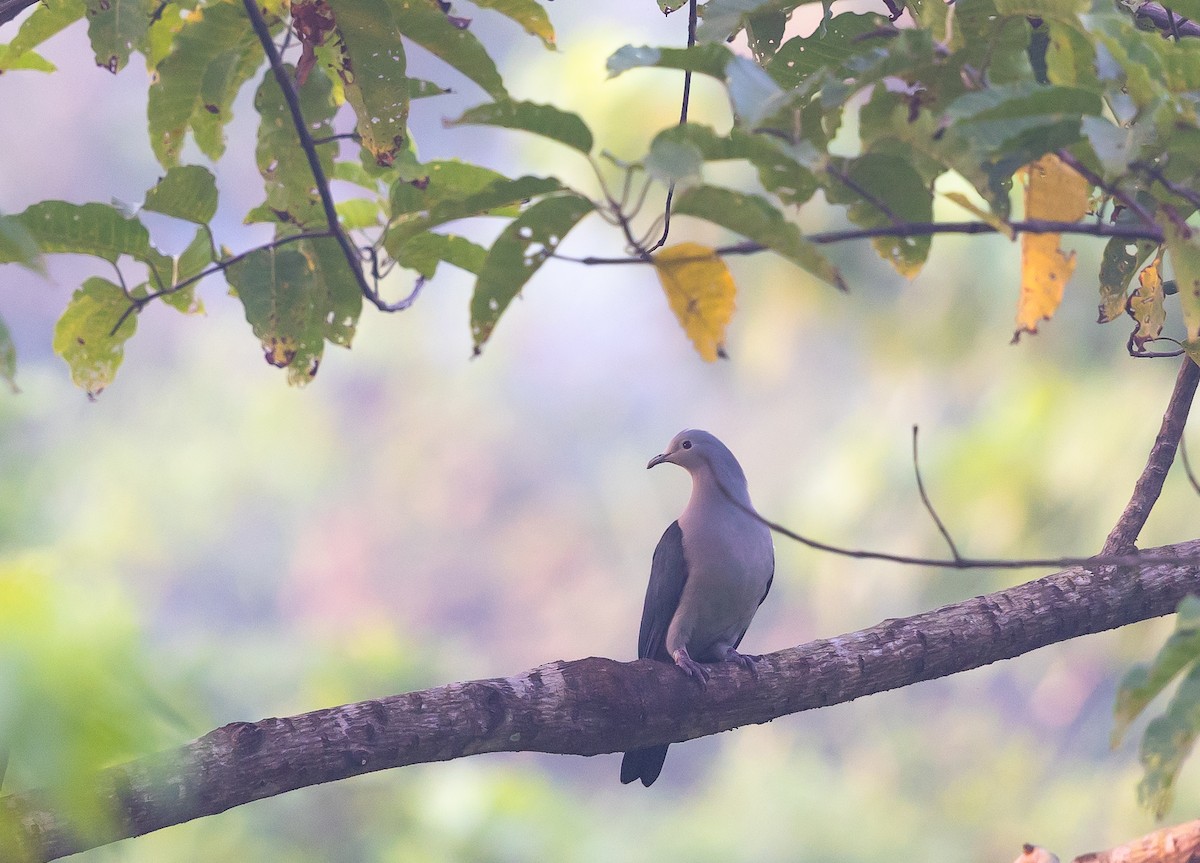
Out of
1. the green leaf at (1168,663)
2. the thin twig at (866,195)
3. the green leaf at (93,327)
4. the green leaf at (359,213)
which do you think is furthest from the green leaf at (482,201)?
the green leaf at (1168,663)

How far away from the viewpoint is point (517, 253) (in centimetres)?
102

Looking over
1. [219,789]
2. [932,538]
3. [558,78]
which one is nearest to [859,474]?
[932,538]

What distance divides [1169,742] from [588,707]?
2.86ft

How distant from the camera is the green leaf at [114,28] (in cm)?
142

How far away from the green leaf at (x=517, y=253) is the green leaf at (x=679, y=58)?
0.11m

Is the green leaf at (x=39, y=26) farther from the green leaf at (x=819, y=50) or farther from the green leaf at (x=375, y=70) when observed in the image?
the green leaf at (x=819, y=50)

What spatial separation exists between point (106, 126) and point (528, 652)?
339 inches

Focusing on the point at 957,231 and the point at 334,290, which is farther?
the point at 334,290

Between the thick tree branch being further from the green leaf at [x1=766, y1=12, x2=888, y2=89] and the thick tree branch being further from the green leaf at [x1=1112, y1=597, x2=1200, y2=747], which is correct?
the green leaf at [x1=766, y1=12, x2=888, y2=89]

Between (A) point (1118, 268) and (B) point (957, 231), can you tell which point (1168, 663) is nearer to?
(B) point (957, 231)

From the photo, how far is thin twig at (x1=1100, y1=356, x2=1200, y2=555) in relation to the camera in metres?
1.83

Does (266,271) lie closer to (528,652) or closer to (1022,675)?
(1022,675)

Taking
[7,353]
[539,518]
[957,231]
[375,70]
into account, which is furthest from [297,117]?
[539,518]

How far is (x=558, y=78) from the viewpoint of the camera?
1020 centimetres
